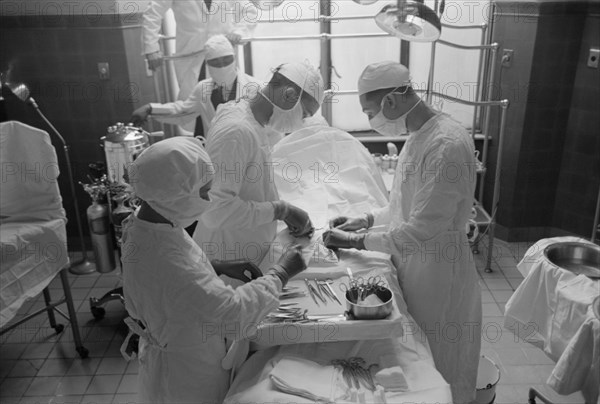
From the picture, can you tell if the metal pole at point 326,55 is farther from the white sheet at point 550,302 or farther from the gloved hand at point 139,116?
the white sheet at point 550,302

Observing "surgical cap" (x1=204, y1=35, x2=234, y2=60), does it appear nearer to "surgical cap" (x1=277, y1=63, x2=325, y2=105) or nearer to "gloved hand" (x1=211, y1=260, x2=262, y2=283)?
"surgical cap" (x1=277, y1=63, x2=325, y2=105)

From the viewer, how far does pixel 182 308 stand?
5.24 feet

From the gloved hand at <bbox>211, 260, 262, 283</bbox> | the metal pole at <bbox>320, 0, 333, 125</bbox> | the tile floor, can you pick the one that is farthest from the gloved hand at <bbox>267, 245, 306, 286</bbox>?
the metal pole at <bbox>320, 0, 333, 125</bbox>

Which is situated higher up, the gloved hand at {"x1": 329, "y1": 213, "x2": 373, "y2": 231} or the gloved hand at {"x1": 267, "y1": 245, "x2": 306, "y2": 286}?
the gloved hand at {"x1": 267, "y1": 245, "x2": 306, "y2": 286}

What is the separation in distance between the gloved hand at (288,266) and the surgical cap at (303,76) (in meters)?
0.77

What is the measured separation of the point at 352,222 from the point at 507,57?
250 centimetres

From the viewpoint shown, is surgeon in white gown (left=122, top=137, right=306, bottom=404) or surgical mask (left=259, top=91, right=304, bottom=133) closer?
surgeon in white gown (left=122, top=137, right=306, bottom=404)

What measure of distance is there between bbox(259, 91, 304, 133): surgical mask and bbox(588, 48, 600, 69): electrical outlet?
8.84 feet

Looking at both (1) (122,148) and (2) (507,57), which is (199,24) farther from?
(2) (507,57)

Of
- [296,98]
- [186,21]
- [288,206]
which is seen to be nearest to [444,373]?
[288,206]

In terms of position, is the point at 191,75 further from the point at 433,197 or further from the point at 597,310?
the point at 597,310

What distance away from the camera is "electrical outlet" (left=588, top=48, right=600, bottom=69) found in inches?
153

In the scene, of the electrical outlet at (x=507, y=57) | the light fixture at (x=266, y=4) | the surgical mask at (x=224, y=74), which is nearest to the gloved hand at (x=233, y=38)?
the light fixture at (x=266, y=4)

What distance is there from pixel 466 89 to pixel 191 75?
7.64ft
